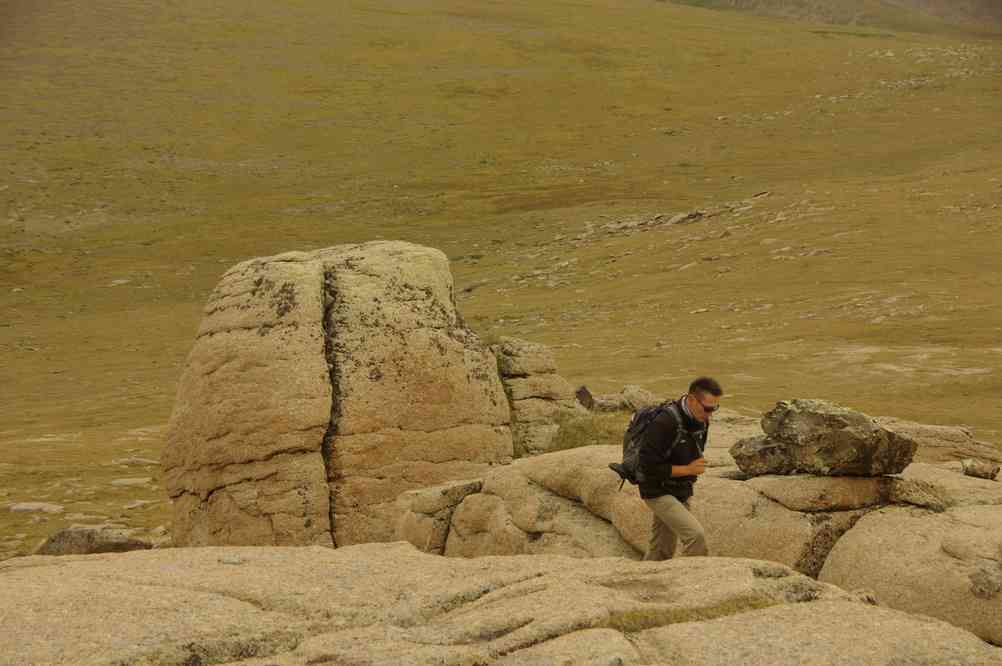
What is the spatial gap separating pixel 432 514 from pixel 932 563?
5316 mm

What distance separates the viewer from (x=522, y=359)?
17.5m

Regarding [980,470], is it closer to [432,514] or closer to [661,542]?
[661,542]

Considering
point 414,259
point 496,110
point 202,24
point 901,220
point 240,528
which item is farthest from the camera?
point 202,24

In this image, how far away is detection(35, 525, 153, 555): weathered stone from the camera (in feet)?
44.0

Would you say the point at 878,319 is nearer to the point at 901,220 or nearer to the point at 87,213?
the point at 901,220

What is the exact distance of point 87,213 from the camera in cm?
5356

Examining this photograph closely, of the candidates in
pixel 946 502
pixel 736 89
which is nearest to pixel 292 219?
pixel 736 89

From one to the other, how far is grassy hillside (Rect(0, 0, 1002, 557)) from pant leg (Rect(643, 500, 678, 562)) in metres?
9.01

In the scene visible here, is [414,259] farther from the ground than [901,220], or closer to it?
farther from the ground

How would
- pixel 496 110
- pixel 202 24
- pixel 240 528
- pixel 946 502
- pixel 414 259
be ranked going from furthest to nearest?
pixel 202 24
pixel 496 110
pixel 414 259
pixel 240 528
pixel 946 502

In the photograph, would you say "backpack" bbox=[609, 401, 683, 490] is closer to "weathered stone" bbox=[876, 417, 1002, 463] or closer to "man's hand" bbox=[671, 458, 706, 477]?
"man's hand" bbox=[671, 458, 706, 477]

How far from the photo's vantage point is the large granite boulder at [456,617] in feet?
21.4

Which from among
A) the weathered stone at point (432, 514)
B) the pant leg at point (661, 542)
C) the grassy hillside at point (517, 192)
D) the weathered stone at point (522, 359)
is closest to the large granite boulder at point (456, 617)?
the pant leg at point (661, 542)

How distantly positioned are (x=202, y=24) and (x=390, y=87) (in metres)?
19.5
